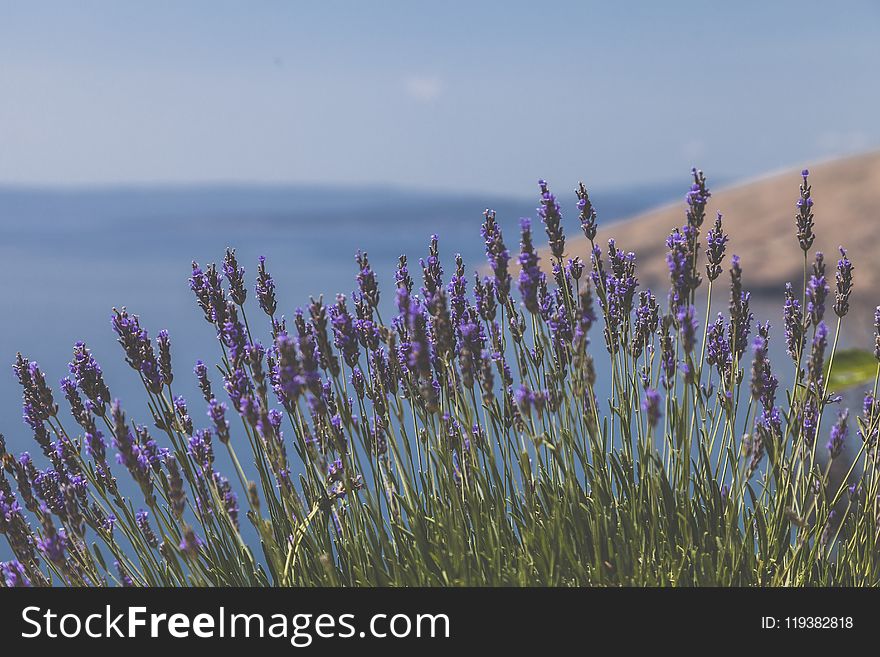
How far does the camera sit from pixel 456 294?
2465mm

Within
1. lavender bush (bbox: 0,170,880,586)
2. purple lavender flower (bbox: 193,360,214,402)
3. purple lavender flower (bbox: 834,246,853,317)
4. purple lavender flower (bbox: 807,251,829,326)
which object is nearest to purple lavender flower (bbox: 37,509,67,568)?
lavender bush (bbox: 0,170,880,586)

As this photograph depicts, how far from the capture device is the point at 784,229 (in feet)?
34.3

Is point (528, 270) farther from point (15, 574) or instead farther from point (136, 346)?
point (15, 574)

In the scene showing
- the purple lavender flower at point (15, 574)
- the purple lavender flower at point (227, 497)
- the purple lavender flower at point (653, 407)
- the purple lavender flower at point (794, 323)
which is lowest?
the purple lavender flower at point (15, 574)

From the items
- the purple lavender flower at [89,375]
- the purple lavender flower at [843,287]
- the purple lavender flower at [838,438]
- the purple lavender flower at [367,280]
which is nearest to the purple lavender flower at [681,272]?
the purple lavender flower at [843,287]

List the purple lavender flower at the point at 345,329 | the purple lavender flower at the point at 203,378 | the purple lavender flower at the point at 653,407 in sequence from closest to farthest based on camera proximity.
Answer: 1. the purple lavender flower at the point at 653,407
2. the purple lavender flower at the point at 345,329
3. the purple lavender flower at the point at 203,378

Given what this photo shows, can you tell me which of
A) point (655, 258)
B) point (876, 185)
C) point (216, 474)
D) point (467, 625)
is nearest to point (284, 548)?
point (216, 474)

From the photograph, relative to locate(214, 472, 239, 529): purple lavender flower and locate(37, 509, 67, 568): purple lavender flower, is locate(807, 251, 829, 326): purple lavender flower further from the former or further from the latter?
locate(37, 509, 67, 568): purple lavender flower

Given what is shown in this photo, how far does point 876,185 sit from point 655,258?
2.62 metres

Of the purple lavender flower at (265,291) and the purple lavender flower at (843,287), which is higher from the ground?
the purple lavender flower at (265,291)

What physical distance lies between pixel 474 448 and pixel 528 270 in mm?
438

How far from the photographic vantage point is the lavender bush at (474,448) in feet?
6.84

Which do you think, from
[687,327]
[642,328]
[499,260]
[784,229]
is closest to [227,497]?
[499,260]

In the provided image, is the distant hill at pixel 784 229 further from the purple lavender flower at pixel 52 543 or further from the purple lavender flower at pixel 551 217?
the purple lavender flower at pixel 52 543
